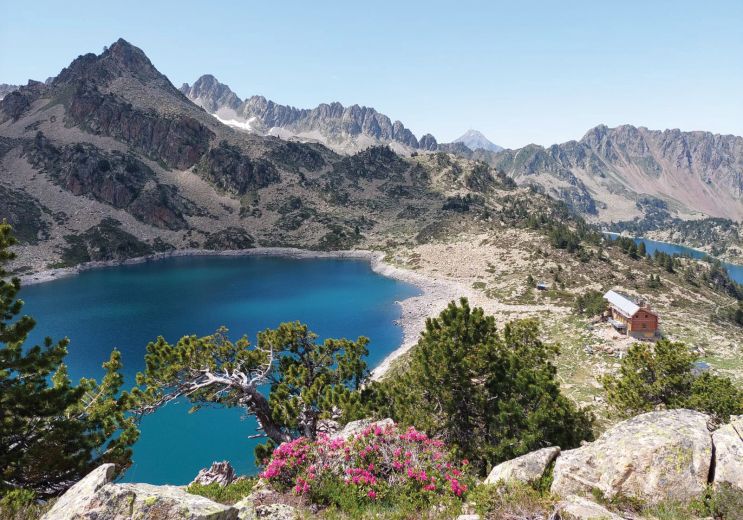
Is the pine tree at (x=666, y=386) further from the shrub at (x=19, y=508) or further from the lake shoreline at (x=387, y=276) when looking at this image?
the shrub at (x=19, y=508)

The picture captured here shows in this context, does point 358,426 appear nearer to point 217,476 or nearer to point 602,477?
point 217,476

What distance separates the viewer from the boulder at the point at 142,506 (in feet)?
30.8

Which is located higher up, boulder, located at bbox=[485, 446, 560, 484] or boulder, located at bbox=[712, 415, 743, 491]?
boulder, located at bbox=[712, 415, 743, 491]

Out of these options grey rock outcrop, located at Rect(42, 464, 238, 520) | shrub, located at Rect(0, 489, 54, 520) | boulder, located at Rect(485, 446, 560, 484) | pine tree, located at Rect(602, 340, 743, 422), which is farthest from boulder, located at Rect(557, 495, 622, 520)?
pine tree, located at Rect(602, 340, 743, 422)

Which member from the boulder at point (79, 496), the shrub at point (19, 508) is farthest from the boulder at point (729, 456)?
the shrub at point (19, 508)

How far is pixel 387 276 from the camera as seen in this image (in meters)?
138

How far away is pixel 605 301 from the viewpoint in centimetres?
7306

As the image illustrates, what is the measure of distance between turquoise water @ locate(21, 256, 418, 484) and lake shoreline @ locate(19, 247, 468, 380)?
298cm

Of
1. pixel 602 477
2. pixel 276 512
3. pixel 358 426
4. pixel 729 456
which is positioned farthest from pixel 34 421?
pixel 729 456

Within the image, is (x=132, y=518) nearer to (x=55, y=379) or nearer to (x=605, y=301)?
(x=55, y=379)

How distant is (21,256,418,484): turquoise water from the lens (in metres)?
43.7

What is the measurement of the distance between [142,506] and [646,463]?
14.3 m

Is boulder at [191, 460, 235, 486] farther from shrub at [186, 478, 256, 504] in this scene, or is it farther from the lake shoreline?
the lake shoreline

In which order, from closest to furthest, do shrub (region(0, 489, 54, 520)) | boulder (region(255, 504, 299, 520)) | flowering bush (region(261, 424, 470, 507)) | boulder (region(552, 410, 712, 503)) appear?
shrub (region(0, 489, 54, 520))
boulder (region(552, 410, 712, 503))
boulder (region(255, 504, 299, 520))
flowering bush (region(261, 424, 470, 507))
